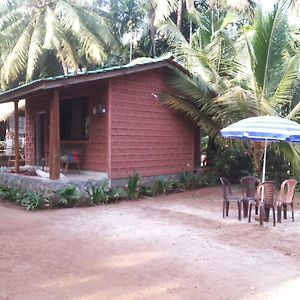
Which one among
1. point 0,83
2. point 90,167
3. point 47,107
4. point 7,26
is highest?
point 7,26

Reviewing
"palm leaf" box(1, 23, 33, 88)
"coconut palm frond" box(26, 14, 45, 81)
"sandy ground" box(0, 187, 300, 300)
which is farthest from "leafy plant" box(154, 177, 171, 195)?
"palm leaf" box(1, 23, 33, 88)

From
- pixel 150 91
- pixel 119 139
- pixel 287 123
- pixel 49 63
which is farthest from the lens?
pixel 49 63

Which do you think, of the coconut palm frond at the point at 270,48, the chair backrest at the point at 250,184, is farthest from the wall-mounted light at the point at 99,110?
the chair backrest at the point at 250,184

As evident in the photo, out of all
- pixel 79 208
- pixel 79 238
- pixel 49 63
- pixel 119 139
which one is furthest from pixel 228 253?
pixel 49 63

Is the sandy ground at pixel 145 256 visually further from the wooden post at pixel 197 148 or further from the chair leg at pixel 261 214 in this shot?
the wooden post at pixel 197 148

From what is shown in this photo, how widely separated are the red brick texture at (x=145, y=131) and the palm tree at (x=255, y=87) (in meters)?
0.58

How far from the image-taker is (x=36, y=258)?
5.30 meters

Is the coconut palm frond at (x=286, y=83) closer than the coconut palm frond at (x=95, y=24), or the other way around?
the coconut palm frond at (x=286, y=83)

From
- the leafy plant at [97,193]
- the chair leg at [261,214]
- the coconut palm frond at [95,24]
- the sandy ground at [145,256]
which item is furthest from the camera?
the coconut palm frond at [95,24]

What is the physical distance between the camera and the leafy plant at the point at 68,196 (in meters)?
9.48

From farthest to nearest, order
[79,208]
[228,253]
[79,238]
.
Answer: [79,208], [79,238], [228,253]

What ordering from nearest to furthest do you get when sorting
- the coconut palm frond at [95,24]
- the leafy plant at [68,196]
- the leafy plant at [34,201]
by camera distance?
1. the leafy plant at [34,201]
2. the leafy plant at [68,196]
3. the coconut palm frond at [95,24]

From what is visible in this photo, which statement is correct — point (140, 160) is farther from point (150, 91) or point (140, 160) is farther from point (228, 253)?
point (228, 253)

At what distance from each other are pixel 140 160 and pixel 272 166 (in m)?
4.62
